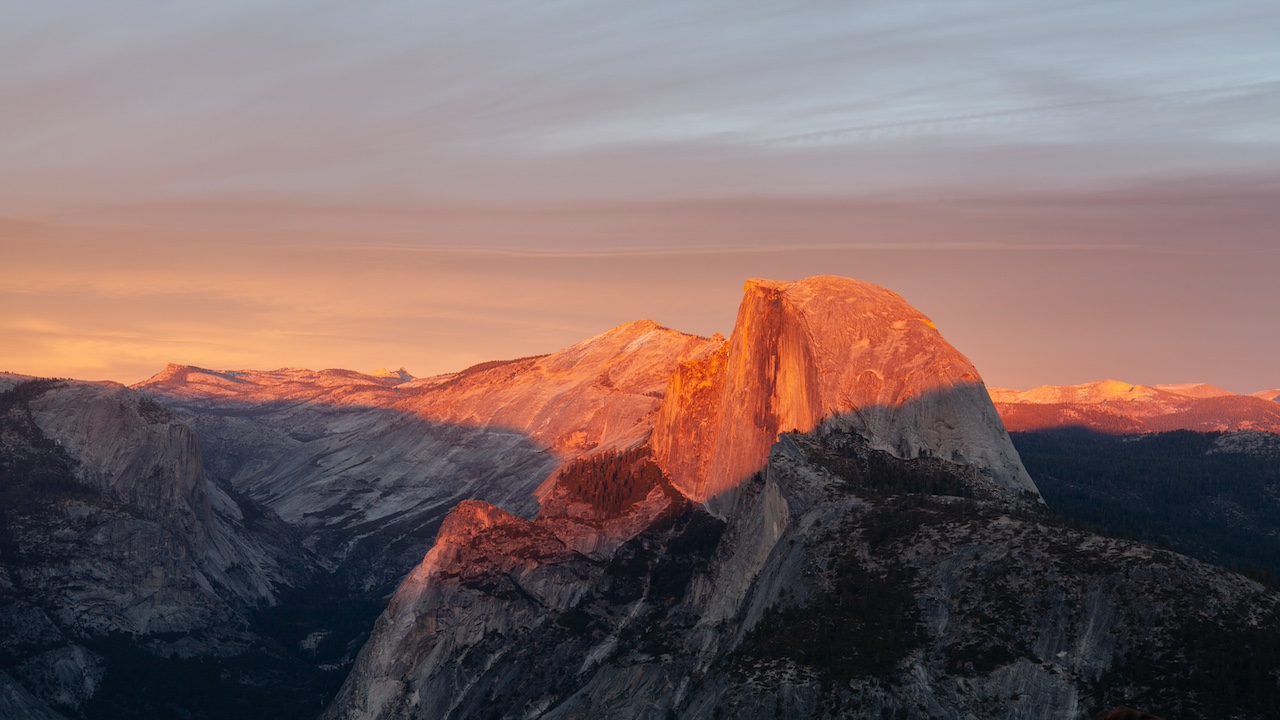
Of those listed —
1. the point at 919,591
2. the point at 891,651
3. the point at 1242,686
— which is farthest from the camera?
the point at 919,591

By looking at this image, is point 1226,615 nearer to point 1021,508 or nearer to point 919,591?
point 919,591

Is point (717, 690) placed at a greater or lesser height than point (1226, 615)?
lesser

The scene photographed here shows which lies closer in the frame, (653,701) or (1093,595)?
(1093,595)

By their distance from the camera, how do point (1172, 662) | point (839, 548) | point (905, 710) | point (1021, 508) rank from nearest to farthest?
point (1172, 662) → point (905, 710) → point (839, 548) → point (1021, 508)

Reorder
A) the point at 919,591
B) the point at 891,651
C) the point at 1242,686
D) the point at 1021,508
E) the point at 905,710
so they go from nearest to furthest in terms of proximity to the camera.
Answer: the point at 1242,686 < the point at 905,710 < the point at 891,651 < the point at 919,591 < the point at 1021,508

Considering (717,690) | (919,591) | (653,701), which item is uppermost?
(919,591)

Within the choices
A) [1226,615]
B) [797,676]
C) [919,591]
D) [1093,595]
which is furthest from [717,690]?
[1226,615]

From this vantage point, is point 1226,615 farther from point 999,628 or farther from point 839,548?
point 839,548

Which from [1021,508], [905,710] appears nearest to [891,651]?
[905,710]

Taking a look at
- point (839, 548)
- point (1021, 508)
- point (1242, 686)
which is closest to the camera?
point (1242, 686)
